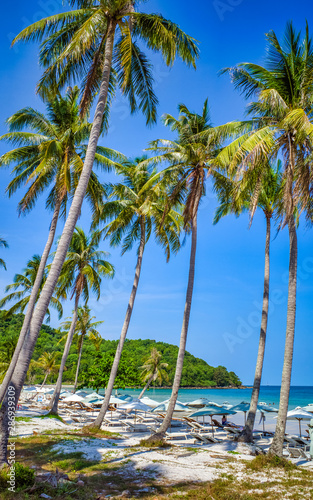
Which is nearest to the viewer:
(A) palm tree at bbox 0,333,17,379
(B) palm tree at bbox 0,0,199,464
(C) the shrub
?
(C) the shrub

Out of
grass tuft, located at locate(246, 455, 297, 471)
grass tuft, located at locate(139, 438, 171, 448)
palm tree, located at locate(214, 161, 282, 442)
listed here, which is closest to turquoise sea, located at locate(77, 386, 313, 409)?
palm tree, located at locate(214, 161, 282, 442)

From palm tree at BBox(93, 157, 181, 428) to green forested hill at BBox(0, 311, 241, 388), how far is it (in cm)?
1216

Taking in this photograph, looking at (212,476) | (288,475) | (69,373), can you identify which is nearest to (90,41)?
(212,476)

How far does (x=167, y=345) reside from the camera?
84.8m

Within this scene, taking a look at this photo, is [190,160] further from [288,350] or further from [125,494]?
[125,494]

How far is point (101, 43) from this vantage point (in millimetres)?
10859

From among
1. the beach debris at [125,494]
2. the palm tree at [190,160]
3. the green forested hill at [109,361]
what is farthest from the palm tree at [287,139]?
the green forested hill at [109,361]

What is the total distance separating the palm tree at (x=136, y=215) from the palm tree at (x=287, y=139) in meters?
5.33

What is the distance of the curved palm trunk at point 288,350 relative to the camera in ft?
35.6

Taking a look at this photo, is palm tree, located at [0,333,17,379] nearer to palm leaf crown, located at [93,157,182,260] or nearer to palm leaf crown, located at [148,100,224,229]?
palm leaf crown, located at [93,157,182,260]

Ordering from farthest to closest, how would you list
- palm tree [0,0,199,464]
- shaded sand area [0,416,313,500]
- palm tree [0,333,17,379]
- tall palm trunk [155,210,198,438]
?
1. palm tree [0,333,17,379]
2. tall palm trunk [155,210,198,438]
3. palm tree [0,0,199,464]
4. shaded sand area [0,416,313,500]

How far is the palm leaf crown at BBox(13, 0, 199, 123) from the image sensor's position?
10.0 metres

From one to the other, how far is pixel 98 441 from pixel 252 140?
12056 mm

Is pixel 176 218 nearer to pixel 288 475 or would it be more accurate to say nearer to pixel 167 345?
pixel 288 475
